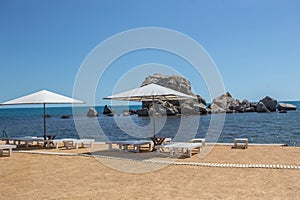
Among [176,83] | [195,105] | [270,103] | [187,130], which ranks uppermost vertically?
[176,83]

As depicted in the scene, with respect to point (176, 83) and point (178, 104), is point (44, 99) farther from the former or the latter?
point (178, 104)

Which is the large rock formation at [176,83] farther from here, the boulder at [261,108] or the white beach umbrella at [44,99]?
the white beach umbrella at [44,99]

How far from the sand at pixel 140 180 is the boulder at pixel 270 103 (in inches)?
2525

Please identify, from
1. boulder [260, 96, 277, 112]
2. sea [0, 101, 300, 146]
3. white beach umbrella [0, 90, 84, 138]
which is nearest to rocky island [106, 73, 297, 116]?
boulder [260, 96, 277, 112]

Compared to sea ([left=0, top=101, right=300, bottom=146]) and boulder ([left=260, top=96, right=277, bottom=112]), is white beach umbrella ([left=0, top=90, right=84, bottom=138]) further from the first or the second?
boulder ([left=260, top=96, right=277, bottom=112])

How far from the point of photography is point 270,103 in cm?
6881

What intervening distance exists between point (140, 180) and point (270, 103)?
68641 mm

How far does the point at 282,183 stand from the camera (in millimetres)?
5512

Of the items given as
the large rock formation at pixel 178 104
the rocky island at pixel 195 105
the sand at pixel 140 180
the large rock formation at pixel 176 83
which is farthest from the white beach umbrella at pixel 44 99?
the large rock formation at pixel 178 104

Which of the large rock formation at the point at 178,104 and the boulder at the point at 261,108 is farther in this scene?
the boulder at the point at 261,108

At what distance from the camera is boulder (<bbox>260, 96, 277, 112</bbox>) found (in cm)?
6806

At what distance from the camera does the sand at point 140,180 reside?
16.4 ft

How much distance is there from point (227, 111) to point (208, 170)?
215 ft

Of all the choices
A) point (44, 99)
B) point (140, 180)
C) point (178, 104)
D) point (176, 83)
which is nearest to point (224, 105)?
point (178, 104)
